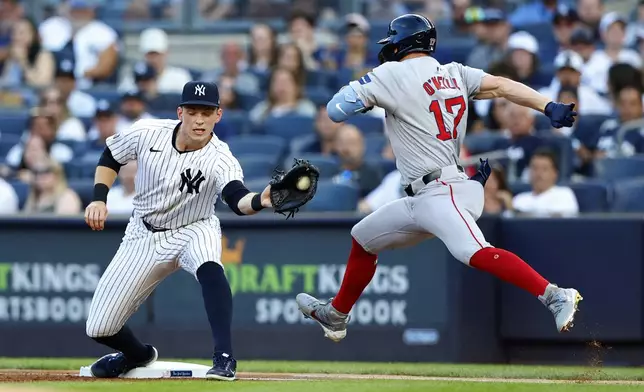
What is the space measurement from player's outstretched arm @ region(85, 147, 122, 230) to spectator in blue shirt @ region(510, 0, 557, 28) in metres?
7.52

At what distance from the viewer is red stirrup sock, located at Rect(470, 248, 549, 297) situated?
6.87 metres

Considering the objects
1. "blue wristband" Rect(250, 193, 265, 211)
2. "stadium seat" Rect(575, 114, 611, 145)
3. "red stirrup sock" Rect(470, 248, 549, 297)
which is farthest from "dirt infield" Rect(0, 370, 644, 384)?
"stadium seat" Rect(575, 114, 611, 145)

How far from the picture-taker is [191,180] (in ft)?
23.7

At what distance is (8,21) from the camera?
50.7 ft

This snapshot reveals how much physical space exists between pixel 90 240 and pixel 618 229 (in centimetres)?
418

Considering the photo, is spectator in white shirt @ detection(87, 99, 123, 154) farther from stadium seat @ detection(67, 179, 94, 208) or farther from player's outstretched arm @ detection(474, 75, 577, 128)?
player's outstretched arm @ detection(474, 75, 577, 128)

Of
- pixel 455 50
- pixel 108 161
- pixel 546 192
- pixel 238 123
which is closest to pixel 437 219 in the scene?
pixel 108 161

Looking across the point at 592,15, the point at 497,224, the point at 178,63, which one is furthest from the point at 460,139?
the point at 178,63

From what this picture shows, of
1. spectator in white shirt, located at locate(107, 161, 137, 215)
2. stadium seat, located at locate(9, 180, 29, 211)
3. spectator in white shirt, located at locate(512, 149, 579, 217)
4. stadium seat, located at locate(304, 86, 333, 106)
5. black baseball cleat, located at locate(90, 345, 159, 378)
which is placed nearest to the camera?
Result: black baseball cleat, located at locate(90, 345, 159, 378)

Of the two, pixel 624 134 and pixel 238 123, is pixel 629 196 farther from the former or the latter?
pixel 238 123

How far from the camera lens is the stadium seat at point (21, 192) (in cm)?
1179

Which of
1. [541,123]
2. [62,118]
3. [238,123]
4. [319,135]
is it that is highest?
[62,118]

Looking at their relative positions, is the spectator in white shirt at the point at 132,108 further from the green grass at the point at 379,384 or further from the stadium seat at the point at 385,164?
the green grass at the point at 379,384

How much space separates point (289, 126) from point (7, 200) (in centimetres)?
285
